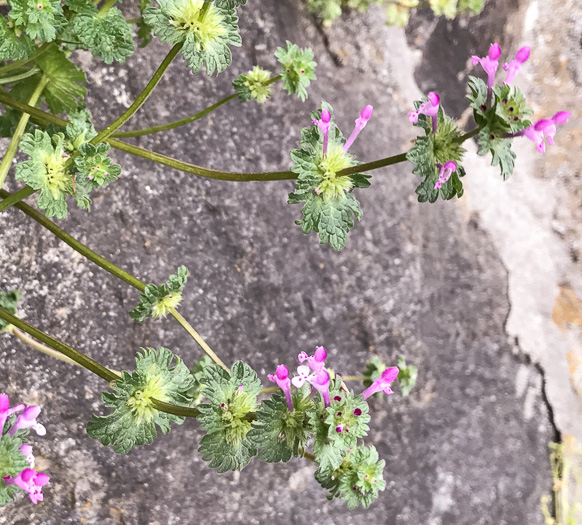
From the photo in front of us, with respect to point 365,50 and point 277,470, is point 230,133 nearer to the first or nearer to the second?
point 365,50

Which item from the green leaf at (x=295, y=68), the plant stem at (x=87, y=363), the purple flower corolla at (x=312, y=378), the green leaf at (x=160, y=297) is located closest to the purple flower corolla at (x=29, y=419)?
the plant stem at (x=87, y=363)

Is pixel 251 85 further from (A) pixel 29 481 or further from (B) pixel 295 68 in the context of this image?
(A) pixel 29 481

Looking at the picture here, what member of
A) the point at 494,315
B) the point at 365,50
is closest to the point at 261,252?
the point at 365,50

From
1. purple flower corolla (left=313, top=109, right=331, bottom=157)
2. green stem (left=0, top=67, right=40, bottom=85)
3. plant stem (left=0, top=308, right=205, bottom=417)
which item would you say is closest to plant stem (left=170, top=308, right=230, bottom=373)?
plant stem (left=0, top=308, right=205, bottom=417)

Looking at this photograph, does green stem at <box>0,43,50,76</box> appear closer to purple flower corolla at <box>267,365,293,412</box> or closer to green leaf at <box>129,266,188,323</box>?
green leaf at <box>129,266,188,323</box>

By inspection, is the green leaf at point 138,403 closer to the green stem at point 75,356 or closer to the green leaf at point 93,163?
the green stem at point 75,356

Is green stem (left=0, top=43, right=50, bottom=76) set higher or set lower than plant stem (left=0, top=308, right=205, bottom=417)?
higher

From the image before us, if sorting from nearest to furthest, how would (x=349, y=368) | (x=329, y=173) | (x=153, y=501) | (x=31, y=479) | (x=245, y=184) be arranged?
(x=31, y=479), (x=329, y=173), (x=153, y=501), (x=245, y=184), (x=349, y=368)
